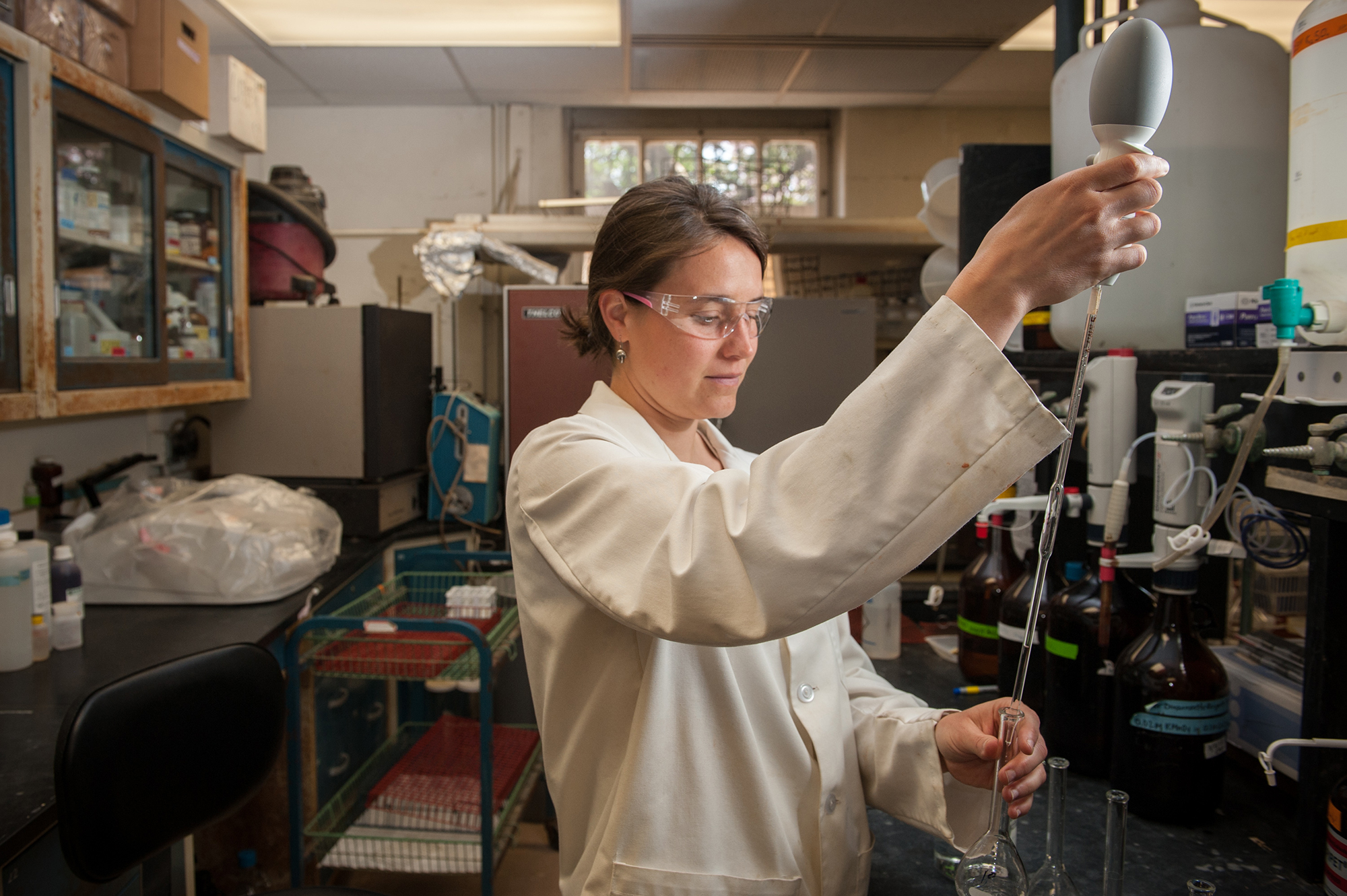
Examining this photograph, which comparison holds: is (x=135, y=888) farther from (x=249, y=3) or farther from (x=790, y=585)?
(x=249, y=3)

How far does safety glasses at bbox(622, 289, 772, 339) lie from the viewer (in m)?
0.90

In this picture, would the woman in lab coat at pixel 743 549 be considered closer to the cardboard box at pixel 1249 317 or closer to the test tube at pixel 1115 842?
the test tube at pixel 1115 842

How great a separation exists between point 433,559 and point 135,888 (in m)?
1.50

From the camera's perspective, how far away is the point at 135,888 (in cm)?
137

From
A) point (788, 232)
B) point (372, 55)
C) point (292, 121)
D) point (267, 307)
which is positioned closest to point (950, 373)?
point (267, 307)

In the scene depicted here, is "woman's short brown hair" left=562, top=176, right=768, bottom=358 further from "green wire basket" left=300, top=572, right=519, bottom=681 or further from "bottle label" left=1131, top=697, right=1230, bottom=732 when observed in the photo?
"green wire basket" left=300, top=572, right=519, bottom=681

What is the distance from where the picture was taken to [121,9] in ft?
6.32

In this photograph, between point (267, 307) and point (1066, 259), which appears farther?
point (267, 307)

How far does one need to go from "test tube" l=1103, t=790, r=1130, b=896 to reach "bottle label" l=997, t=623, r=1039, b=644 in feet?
1.59

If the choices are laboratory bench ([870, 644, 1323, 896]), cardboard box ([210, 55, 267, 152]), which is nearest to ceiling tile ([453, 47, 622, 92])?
cardboard box ([210, 55, 267, 152])

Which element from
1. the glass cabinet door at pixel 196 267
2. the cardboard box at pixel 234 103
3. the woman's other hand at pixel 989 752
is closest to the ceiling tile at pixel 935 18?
the cardboard box at pixel 234 103

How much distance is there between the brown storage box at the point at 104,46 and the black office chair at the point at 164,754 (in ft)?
4.77

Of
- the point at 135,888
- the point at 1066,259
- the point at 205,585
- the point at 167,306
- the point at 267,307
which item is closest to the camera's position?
the point at 1066,259

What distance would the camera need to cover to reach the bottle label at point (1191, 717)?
1011 mm
